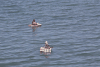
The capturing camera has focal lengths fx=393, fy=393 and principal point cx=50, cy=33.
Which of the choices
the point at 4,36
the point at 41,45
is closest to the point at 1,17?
the point at 4,36

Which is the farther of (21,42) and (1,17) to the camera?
(1,17)

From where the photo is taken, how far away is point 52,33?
87188 mm

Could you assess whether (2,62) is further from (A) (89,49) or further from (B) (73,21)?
(B) (73,21)

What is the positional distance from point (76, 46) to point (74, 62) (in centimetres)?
863

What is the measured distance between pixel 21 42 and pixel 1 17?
979 inches

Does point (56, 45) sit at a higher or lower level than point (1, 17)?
lower

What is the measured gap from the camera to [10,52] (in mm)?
74875

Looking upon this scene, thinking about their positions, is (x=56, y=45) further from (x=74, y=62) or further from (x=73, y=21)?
(x=73, y=21)

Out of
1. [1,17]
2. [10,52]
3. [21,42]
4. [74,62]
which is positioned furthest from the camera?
[1,17]

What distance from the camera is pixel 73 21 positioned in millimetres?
97562

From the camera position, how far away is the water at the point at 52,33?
71062 mm

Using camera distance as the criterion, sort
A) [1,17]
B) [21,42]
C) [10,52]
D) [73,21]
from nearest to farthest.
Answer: [10,52]
[21,42]
[73,21]
[1,17]

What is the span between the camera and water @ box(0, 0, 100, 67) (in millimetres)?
71062

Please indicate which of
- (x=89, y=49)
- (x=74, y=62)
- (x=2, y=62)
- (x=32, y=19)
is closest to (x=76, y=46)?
(x=89, y=49)
